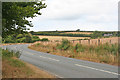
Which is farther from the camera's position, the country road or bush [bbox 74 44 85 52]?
bush [bbox 74 44 85 52]

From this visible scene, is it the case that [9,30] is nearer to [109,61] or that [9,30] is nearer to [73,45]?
[109,61]

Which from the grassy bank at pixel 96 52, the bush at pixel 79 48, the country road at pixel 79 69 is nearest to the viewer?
the country road at pixel 79 69

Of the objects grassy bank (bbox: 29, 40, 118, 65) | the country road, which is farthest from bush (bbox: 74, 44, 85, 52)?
the country road

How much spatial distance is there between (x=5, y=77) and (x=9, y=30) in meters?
3.77

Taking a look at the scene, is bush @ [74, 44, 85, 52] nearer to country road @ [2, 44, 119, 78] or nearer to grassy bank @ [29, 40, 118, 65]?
grassy bank @ [29, 40, 118, 65]

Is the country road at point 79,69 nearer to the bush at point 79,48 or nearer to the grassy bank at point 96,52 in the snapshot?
the grassy bank at point 96,52

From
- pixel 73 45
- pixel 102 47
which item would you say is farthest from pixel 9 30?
pixel 73 45

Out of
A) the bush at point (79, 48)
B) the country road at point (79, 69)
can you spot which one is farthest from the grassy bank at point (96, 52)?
the country road at point (79, 69)

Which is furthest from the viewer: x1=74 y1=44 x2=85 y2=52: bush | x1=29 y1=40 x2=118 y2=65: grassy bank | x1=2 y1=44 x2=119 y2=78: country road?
x1=74 y1=44 x2=85 y2=52: bush

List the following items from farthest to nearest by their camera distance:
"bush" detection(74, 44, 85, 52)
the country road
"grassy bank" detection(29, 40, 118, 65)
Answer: "bush" detection(74, 44, 85, 52) → "grassy bank" detection(29, 40, 118, 65) → the country road

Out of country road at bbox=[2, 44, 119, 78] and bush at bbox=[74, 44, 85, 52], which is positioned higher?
bush at bbox=[74, 44, 85, 52]

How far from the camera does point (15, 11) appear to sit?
8047mm

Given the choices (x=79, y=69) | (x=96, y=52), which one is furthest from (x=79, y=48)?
(x=79, y=69)

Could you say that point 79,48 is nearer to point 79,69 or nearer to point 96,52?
point 96,52
